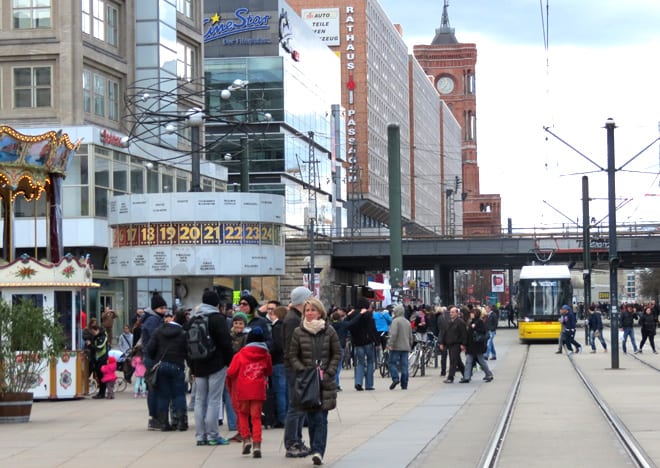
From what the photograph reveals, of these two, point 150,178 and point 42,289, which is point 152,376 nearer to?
point 42,289

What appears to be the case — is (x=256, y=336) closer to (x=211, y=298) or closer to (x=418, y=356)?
(x=211, y=298)

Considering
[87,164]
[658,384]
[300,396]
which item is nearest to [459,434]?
[300,396]

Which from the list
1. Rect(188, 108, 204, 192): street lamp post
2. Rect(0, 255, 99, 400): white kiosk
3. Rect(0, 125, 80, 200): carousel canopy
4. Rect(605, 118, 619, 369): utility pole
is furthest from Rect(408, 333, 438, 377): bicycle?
Rect(0, 125, 80, 200): carousel canopy

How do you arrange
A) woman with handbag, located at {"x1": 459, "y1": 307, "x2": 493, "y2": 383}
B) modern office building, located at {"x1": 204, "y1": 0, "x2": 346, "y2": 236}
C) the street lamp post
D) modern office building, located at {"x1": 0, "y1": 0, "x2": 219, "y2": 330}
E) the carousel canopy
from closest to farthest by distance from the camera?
the carousel canopy, woman with handbag, located at {"x1": 459, "y1": 307, "x2": 493, "y2": 383}, the street lamp post, modern office building, located at {"x1": 0, "y1": 0, "x2": 219, "y2": 330}, modern office building, located at {"x1": 204, "y1": 0, "x2": 346, "y2": 236}

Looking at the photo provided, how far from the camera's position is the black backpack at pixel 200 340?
48.3ft

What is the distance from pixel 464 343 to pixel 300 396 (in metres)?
15.4

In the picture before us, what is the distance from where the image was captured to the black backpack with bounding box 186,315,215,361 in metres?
14.7

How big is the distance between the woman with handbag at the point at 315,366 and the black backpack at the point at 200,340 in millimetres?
2458

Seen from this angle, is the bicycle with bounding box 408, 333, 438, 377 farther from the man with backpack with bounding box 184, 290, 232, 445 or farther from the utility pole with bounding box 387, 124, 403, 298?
the man with backpack with bounding box 184, 290, 232, 445

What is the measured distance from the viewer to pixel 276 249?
110ft

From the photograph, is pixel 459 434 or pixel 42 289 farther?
pixel 42 289

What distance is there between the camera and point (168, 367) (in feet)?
54.5

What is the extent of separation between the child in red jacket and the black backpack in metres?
0.84

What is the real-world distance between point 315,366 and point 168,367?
475cm
